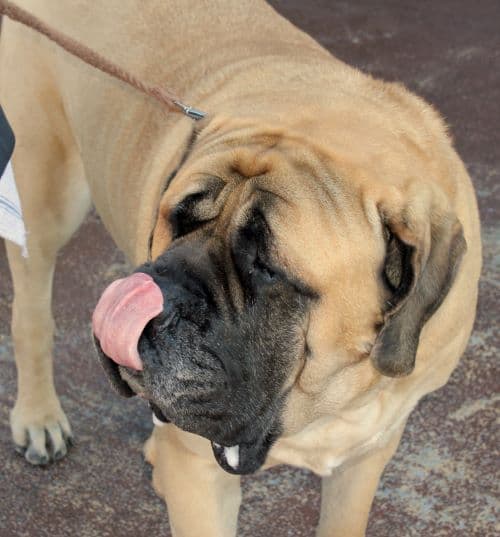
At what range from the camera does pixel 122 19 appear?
3.12 m

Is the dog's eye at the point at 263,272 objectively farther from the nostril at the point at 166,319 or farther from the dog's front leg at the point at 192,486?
the dog's front leg at the point at 192,486

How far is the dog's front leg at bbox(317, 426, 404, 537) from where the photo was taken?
9.70 feet

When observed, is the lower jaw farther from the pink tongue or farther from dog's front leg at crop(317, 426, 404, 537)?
dog's front leg at crop(317, 426, 404, 537)

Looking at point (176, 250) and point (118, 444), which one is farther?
point (118, 444)

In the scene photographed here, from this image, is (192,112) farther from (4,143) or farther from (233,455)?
(233,455)

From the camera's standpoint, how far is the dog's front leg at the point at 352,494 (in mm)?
2955

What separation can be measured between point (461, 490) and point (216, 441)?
153 cm

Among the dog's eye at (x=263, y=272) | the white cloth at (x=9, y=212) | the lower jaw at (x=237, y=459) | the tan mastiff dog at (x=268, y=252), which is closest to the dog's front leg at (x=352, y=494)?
the tan mastiff dog at (x=268, y=252)

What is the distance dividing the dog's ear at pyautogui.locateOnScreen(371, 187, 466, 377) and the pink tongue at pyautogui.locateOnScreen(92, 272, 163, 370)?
51cm

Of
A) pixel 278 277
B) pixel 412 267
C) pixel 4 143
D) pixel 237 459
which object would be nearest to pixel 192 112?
pixel 4 143

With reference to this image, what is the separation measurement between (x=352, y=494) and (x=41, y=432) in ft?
4.03

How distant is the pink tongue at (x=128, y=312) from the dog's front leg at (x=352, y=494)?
113 cm

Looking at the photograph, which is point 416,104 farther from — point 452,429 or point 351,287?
point 452,429

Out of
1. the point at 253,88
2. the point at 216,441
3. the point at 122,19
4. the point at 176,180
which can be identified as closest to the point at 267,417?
the point at 216,441
